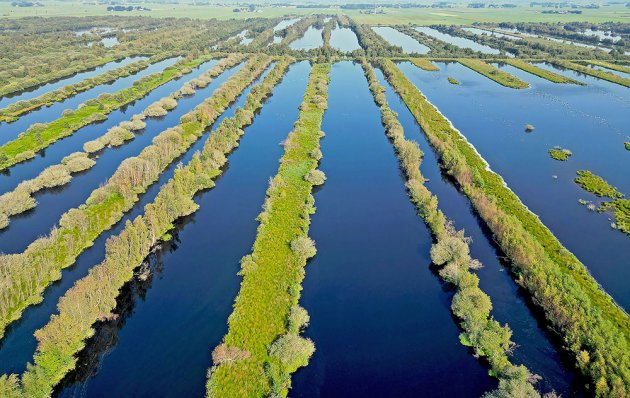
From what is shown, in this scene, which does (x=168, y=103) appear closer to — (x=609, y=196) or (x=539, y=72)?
(x=609, y=196)

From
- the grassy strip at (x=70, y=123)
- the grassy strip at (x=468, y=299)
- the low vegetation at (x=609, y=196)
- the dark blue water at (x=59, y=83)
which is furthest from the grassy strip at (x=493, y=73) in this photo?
the dark blue water at (x=59, y=83)

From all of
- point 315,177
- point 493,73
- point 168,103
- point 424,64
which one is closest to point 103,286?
point 315,177

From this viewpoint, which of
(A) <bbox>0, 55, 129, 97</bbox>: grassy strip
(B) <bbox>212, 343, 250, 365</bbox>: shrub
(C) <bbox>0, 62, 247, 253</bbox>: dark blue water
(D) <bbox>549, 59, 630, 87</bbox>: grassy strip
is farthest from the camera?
(D) <bbox>549, 59, 630, 87</bbox>: grassy strip

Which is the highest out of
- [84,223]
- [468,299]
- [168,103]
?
[84,223]

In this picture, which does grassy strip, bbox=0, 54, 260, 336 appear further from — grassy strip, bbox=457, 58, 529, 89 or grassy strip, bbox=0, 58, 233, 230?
grassy strip, bbox=457, 58, 529, 89

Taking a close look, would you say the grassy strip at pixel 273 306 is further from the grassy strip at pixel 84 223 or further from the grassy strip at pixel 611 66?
the grassy strip at pixel 611 66

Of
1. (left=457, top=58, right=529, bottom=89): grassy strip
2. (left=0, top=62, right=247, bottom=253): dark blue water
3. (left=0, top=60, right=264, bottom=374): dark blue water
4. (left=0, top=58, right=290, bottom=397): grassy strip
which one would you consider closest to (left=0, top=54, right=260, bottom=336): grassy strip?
(left=0, top=60, right=264, bottom=374): dark blue water
